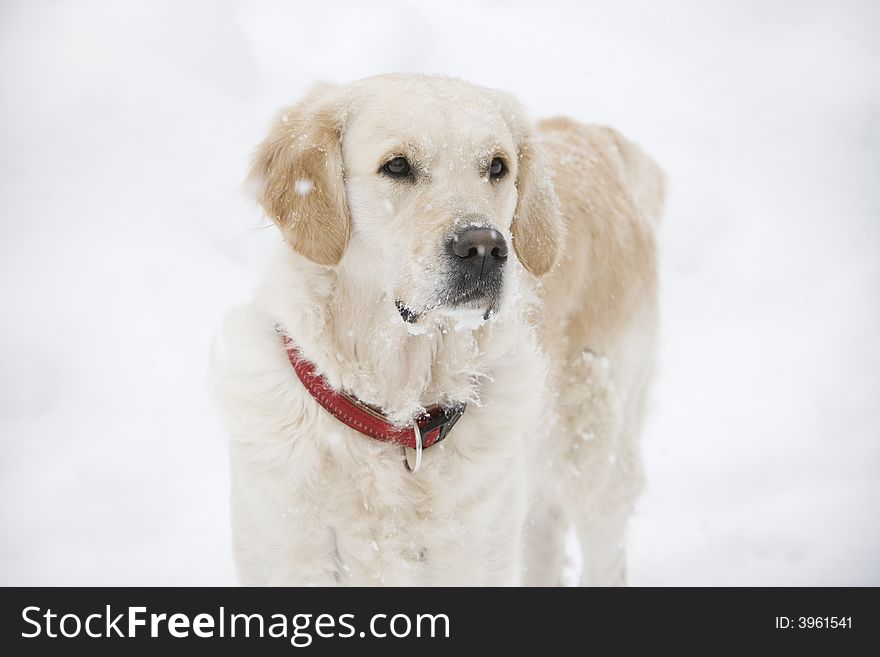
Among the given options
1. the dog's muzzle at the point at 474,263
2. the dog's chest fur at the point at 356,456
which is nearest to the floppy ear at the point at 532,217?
the dog's chest fur at the point at 356,456

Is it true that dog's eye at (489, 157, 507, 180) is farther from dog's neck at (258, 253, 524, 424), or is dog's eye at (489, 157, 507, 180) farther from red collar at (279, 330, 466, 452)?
red collar at (279, 330, 466, 452)

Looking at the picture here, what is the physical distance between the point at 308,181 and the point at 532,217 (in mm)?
856

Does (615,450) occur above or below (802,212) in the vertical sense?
below

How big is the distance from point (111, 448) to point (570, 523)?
8.36 ft

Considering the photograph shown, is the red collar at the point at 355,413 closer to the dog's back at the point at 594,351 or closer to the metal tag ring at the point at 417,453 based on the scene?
the metal tag ring at the point at 417,453

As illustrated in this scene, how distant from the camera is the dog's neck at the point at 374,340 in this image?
272 centimetres

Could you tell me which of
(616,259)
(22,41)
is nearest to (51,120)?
(22,41)

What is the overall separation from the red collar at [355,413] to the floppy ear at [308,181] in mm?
364

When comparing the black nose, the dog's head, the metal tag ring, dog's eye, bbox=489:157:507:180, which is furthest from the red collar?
dog's eye, bbox=489:157:507:180

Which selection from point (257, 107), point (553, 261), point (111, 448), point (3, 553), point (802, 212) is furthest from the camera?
point (802, 212)

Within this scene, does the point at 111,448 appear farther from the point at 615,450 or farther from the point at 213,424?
the point at 615,450
